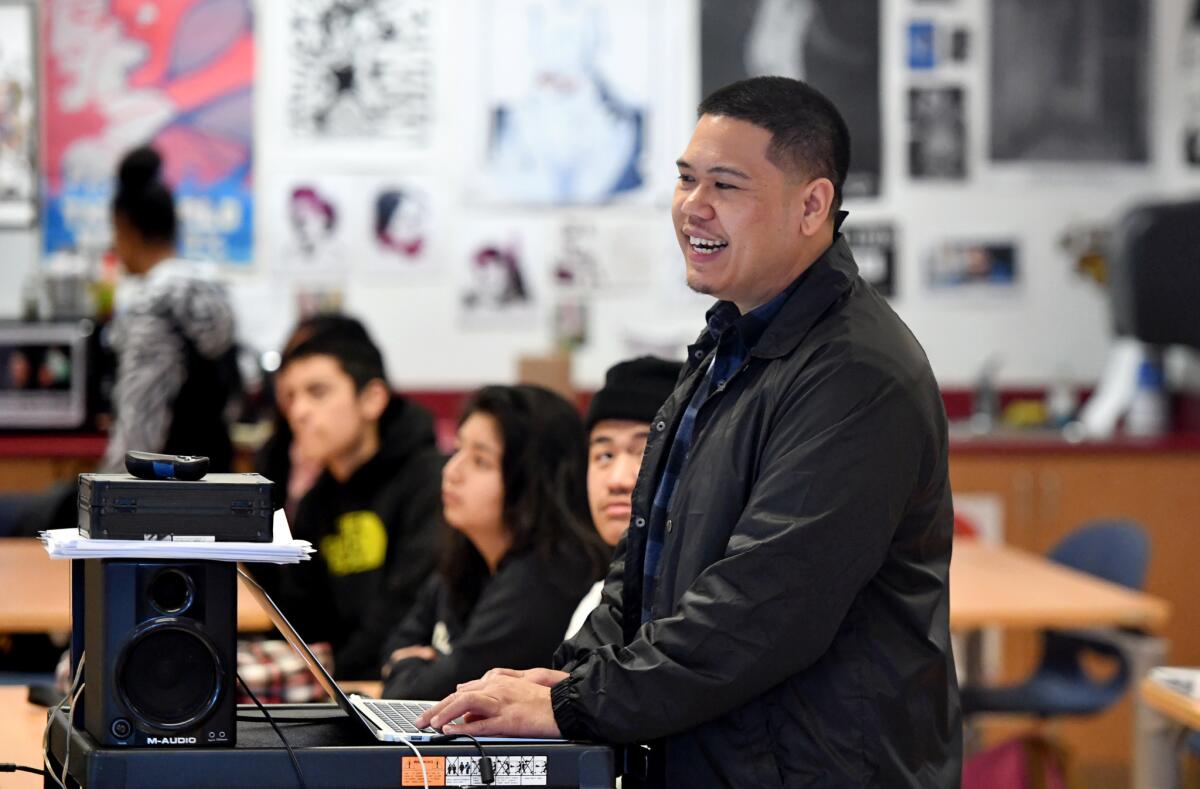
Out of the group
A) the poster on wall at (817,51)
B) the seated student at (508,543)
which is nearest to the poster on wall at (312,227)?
the poster on wall at (817,51)

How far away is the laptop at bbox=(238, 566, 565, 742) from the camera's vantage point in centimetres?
207

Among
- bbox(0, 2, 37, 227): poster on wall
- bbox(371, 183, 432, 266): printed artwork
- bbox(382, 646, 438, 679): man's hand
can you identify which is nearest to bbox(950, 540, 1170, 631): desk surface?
bbox(382, 646, 438, 679): man's hand

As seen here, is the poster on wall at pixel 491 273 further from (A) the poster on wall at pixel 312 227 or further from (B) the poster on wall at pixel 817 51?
(B) the poster on wall at pixel 817 51

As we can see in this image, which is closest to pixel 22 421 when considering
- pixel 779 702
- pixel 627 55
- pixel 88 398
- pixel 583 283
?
pixel 88 398

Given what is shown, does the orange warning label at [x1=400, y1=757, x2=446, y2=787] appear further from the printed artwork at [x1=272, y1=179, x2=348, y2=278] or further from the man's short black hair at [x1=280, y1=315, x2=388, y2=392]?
the printed artwork at [x1=272, y1=179, x2=348, y2=278]

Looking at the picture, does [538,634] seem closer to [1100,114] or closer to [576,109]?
[576,109]

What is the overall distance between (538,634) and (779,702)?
1.05m

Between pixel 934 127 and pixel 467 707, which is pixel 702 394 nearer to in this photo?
pixel 467 707

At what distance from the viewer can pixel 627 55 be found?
6848 mm

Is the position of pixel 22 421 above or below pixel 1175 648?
above

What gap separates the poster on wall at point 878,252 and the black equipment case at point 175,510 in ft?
17.1

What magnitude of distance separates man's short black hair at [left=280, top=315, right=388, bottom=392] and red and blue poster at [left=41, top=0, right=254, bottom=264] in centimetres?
263

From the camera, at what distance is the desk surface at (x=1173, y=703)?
10.6 ft

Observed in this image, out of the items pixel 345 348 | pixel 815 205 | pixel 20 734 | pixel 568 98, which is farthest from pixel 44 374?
pixel 815 205
